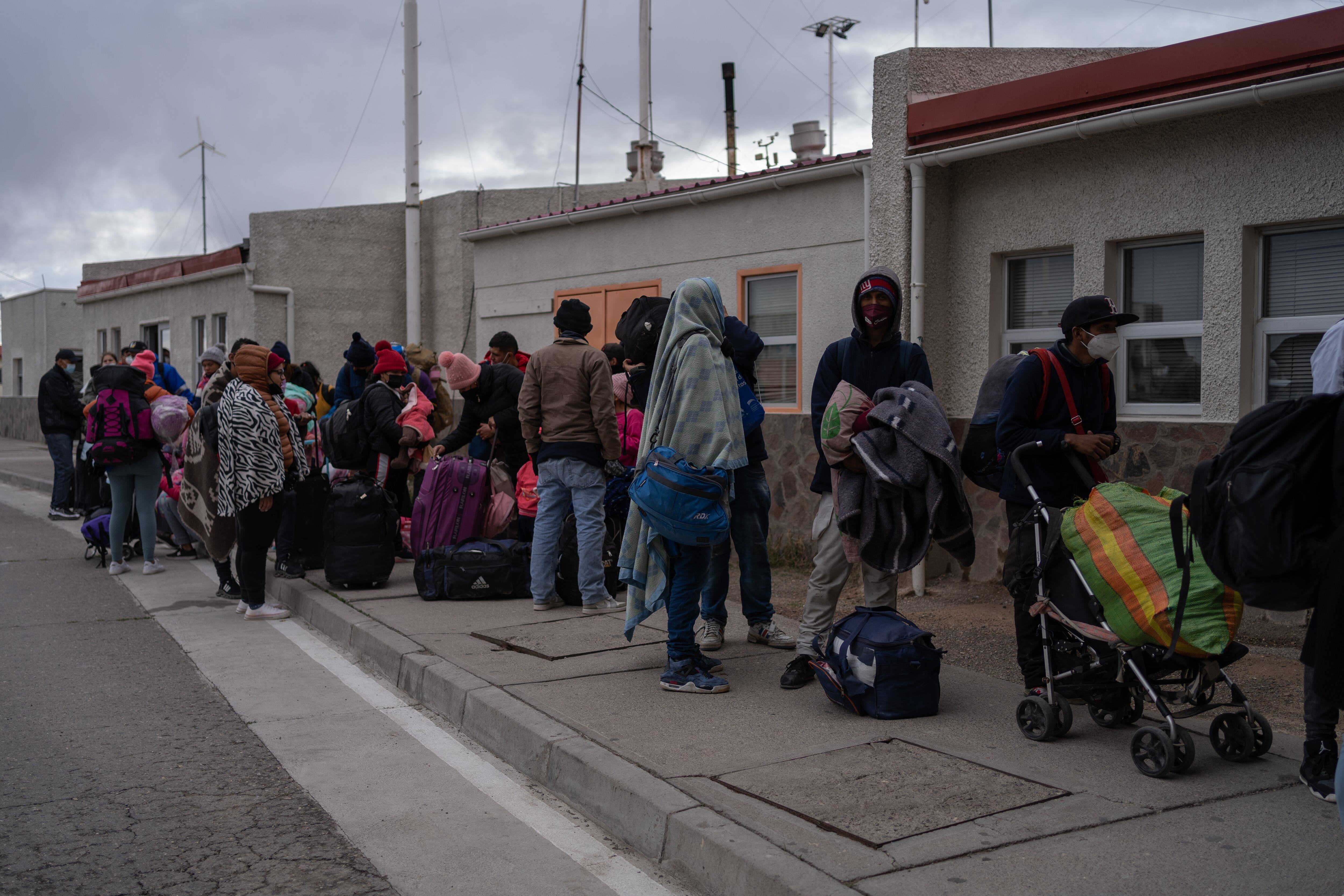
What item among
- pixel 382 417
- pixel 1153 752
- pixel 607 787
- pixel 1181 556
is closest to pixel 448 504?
pixel 382 417

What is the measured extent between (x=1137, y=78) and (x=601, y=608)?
5068 millimetres

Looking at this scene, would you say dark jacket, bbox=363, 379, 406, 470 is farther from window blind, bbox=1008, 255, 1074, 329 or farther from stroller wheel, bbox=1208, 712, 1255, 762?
stroller wheel, bbox=1208, 712, 1255, 762

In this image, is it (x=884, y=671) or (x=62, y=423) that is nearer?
(x=884, y=671)

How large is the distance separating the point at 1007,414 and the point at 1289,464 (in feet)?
6.81

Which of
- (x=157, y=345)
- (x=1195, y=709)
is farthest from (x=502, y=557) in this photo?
(x=157, y=345)

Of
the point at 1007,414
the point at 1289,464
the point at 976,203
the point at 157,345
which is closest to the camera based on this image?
the point at 1289,464

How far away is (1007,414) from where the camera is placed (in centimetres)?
514

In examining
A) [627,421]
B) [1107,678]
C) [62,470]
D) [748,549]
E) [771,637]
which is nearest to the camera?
[1107,678]

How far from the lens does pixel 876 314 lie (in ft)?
18.5

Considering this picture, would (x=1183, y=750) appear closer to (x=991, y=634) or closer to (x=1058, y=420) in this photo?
(x=1058, y=420)

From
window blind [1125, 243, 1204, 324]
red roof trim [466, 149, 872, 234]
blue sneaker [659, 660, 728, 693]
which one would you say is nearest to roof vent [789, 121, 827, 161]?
red roof trim [466, 149, 872, 234]

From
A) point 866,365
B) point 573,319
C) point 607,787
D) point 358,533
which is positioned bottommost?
point 607,787

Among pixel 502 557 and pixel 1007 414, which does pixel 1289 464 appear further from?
pixel 502 557

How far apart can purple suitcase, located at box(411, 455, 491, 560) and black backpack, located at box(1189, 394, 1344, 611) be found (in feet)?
20.5
